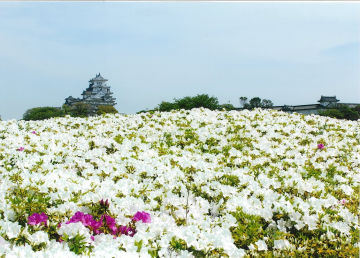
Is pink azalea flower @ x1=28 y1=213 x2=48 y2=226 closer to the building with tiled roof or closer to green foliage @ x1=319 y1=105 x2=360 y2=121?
the building with tiled roof

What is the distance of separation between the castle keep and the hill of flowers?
7771cm

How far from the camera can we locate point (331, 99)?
6538 centimetres

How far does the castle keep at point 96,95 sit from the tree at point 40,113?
1306 cm

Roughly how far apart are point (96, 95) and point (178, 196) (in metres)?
85.0

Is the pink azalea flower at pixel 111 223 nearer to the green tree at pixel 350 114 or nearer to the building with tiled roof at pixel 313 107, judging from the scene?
the building with tiled roof at pixel 313 107

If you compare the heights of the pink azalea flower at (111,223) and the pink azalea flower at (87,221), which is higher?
the pink azalea flower at (87,221)

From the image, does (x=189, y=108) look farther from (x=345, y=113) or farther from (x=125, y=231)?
(x=345, y=113)

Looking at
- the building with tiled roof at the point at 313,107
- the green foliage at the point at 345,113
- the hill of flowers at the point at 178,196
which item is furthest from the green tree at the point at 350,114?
the hill of flowers at the point at 178,196

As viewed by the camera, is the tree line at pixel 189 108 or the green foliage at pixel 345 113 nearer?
the tree line at pixel 189 108

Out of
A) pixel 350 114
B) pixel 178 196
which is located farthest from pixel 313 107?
pixel 178 196

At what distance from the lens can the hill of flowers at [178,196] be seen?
267cm

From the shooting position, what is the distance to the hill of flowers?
2.67 meters

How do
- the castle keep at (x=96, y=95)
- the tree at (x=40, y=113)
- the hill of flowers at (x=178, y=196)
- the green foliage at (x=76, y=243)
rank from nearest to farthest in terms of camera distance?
the green foliage at (x=76, y=243) → the hill of flowers at (x=178, y=196) → the tree at (x=40, y=113) → the castle keep at (x=96, y=95)

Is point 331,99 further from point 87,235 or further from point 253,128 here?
point 87,235
